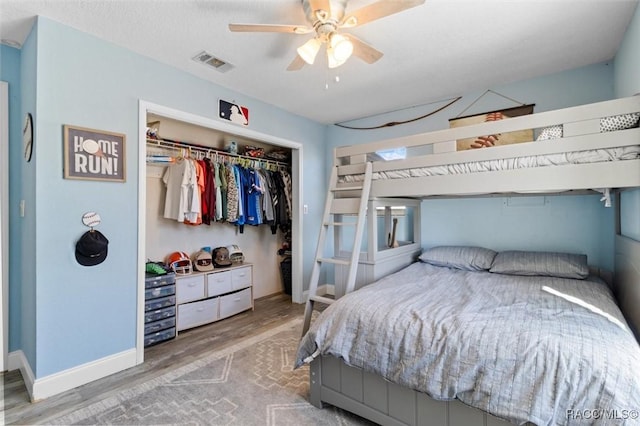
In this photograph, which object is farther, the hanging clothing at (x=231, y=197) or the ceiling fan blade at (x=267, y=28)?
the hanging clothing at (x=231, y=197)

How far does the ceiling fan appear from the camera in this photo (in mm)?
1558

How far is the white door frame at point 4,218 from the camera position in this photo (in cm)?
225

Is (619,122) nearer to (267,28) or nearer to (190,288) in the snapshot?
(267,28)

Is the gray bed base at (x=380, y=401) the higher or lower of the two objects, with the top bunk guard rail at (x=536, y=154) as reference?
lower

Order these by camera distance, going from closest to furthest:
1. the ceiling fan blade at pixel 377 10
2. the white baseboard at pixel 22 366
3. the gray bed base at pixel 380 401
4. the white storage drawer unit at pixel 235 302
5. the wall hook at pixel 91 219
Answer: the gray bed base at pixel 380 401, the ceiling fan blade at pixel 377 10, the white baseboard at pixel 22 366, the wall hook at pixel 91 219, the white storage drawer unit at pixel 235 302

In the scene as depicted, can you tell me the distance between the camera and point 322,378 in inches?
71.3

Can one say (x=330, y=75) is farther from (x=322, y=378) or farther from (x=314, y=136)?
(x=322, y=378)

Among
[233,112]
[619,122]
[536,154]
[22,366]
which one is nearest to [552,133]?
[536,154]

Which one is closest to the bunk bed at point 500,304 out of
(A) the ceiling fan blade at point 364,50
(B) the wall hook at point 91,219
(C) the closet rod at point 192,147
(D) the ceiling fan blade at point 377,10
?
(A) the ceiling fan blade at point 364,50

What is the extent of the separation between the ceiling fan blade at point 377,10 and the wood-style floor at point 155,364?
8.92 feet

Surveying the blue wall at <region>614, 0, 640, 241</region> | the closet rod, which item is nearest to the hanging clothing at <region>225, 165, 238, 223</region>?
the closet rod

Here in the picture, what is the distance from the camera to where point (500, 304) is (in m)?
1.71

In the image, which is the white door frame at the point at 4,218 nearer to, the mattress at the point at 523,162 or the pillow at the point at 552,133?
the mattress at the point at 523,162

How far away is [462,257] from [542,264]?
593mm
